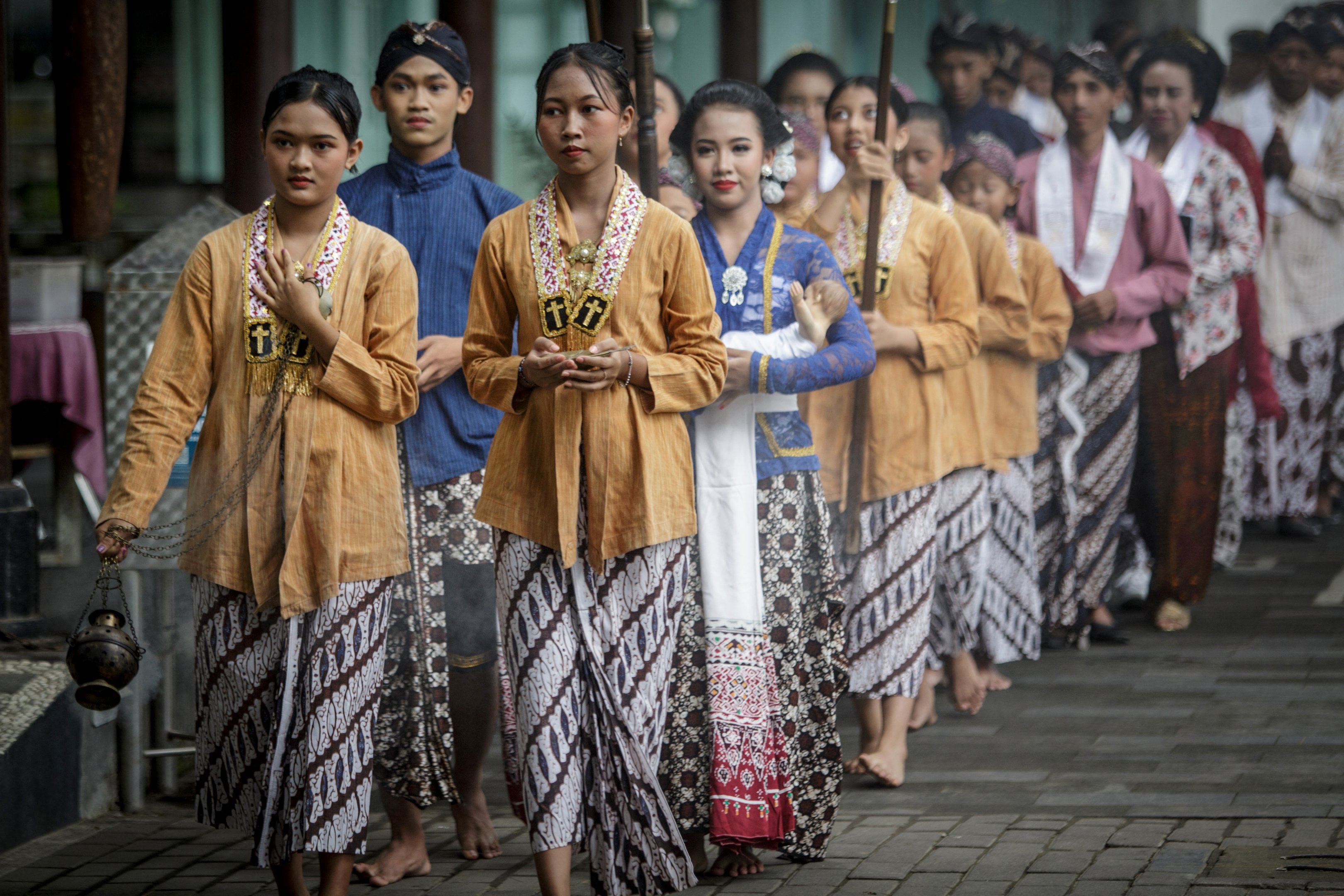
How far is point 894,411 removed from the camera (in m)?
6.01

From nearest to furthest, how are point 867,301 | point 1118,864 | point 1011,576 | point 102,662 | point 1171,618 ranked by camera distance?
point 102,662 < point 1118,864 < point 867,301 < point 1011,576 < point 1171,618

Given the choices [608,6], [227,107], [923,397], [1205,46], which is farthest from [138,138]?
[923,397]

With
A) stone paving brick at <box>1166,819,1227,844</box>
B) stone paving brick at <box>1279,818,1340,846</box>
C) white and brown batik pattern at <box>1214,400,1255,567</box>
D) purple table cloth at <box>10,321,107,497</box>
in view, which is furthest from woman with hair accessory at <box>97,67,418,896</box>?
white and brown batik pattern at <box>1214,400,1255,567</box>

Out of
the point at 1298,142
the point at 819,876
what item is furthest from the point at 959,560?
the point at 1298,142

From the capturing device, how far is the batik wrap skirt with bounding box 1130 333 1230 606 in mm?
8203

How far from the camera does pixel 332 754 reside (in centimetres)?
427

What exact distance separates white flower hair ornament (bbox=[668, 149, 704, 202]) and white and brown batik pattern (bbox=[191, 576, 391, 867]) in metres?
2.13

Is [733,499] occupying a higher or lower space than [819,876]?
higher

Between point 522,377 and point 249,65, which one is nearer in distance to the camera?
point 522,377

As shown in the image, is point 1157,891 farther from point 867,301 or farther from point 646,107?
point 646,107

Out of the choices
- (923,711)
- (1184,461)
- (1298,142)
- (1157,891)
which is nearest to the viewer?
(1157,891)

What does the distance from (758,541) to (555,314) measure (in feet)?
3.00

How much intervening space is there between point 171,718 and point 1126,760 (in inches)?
119

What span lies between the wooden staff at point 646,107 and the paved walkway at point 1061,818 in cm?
183
